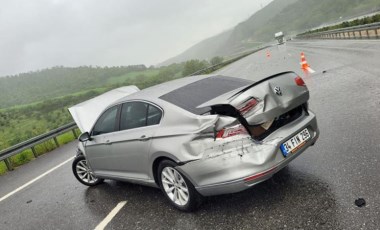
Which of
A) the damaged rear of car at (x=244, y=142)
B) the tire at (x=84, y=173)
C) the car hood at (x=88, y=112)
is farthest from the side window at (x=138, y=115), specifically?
the car hood at (x=88, y=112)

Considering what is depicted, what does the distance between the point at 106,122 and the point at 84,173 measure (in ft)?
5.80

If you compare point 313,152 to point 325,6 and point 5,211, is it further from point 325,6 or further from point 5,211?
point 325,6

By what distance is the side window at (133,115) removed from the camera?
17.5ft

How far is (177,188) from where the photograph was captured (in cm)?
494

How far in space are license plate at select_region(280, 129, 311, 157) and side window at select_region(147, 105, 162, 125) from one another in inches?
66.5

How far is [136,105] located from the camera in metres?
5.50

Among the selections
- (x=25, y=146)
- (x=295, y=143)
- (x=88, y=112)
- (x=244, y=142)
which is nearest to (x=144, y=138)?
(x=244, y=142)

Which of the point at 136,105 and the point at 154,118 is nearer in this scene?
the point at 154,118

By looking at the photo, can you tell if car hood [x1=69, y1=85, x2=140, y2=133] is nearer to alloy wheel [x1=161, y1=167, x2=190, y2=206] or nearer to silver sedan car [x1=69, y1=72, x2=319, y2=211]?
silver sedan car [x1=69, y1=72, x2=319, y2=211]

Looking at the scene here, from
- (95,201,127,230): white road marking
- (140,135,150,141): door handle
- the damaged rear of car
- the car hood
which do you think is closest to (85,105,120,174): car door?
(95,201,127,230): white road marking

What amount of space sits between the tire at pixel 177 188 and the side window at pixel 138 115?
0.66 metres

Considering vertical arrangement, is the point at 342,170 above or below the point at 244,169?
below

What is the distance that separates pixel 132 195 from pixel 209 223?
6.98 feet

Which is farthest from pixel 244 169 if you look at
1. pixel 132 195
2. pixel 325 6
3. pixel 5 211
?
pixel 325 6
